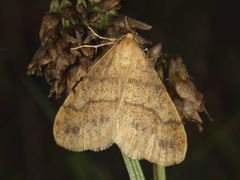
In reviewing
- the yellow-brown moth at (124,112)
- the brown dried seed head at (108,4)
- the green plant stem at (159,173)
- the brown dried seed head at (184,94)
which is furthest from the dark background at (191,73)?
the brown dried seed head at (108,4)

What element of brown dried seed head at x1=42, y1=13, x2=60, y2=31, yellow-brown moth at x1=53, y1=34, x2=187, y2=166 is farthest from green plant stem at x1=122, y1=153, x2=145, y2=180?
brown dried seed head at x1=42, y1=13, x2=60, y2=31

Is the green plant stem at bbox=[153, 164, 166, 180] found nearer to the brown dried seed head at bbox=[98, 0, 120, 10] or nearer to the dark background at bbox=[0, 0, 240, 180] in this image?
the brown dried seed head at bbox=[98, 0, 120, 10]

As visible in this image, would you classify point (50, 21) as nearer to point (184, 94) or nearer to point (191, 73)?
point (184, 94)

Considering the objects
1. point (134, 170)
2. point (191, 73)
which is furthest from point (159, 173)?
point (191, 73)

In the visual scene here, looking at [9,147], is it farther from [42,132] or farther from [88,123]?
[88,123]

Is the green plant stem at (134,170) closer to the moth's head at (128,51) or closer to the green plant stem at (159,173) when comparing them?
the green plant stem at (159,173)

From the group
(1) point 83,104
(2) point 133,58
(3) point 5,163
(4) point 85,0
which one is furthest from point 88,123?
(3) point 5,163
